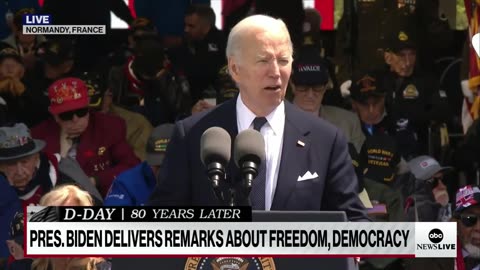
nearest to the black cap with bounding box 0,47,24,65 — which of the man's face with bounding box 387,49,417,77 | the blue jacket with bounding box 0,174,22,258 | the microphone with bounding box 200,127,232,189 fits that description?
the blue jacket with bounding box 0,174,22,258

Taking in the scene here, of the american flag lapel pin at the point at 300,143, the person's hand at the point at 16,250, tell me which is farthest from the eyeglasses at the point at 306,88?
the american flag lapel pin at the point at 300,143

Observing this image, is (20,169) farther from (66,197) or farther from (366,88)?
(366,88)

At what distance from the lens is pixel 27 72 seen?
34.7ft

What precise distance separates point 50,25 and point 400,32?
315 cm

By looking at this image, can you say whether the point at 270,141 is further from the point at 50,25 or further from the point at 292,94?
the point at 292,94

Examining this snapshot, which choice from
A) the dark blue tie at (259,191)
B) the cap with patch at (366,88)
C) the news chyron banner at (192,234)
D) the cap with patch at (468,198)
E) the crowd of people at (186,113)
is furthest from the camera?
the cap with patch at (366,88)

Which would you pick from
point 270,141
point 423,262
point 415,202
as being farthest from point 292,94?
point 270,141

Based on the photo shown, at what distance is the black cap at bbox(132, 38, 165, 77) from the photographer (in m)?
10.6

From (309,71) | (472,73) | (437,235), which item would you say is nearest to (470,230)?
(472,73)

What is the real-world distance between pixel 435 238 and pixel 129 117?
5.91 meters

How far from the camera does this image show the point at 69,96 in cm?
962

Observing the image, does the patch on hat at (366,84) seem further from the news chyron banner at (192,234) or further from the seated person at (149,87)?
the news chyron banner at (192,234)

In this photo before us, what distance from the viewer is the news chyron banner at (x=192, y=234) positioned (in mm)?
4055

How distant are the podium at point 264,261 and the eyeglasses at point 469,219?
4235 millimetres
